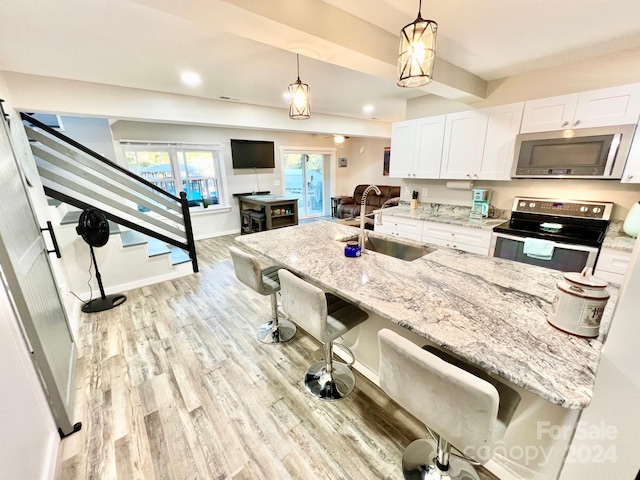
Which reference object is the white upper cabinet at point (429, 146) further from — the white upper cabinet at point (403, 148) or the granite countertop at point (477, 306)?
the granite countertop at point (477, 306)

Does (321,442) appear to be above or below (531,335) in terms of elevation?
below

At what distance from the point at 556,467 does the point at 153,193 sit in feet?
14.7

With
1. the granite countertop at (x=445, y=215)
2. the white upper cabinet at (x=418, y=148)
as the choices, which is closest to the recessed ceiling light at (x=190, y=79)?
the white upper cabinet at (x=418, y=148)

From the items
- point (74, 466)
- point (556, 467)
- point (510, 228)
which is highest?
point (510, 228)

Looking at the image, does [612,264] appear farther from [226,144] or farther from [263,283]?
[226,144]

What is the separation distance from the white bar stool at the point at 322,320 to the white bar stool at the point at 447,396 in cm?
44

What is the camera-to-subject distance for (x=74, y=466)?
54.3 inches

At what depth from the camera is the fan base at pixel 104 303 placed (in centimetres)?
289

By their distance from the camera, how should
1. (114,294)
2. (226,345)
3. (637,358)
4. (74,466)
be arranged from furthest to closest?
(114,294) < (226,345) < (74,466) < (637,358)

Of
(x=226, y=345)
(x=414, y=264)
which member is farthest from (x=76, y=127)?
(x=414, y=264)

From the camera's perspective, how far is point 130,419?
64.1 inches

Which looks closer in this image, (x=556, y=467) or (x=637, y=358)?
(x=637, y=358)

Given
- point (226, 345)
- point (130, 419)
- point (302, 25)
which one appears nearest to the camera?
point (302, 25)

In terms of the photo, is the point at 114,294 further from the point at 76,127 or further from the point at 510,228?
the point at 510,228
